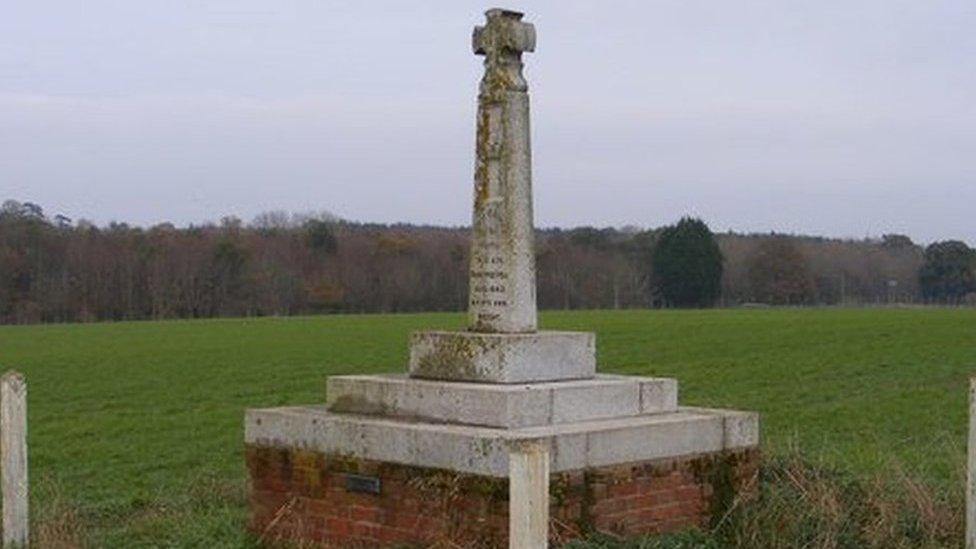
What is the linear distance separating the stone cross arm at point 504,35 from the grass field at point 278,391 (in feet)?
11.3

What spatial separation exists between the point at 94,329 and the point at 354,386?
5435 cm

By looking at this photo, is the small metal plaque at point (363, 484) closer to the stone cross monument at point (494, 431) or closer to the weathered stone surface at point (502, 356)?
the stone cross monument at point (494, 431)

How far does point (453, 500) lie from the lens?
7.61m

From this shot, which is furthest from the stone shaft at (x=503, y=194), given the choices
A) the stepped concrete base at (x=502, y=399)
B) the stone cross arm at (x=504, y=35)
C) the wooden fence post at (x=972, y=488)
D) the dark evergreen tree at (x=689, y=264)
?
the dark evergreen tree at (x=689, y=264)

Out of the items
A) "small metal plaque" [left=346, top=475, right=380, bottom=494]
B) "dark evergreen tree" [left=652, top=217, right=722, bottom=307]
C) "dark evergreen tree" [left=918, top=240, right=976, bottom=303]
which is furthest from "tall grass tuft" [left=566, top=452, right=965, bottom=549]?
"dark evergreen tree" [left=918, top=240, right=976, bottom=303]

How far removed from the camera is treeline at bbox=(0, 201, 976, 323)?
85250 mm

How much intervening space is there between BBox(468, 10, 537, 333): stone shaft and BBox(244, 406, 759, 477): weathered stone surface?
91cm

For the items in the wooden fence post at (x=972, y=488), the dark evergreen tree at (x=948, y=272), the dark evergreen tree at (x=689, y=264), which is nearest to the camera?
the wooden fence post at (x=972, y=488)

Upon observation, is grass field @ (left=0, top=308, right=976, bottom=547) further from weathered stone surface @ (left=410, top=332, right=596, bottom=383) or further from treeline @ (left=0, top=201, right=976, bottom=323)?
treeline @ (left=0, top=201, right=976, bottom=323)

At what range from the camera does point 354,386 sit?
347 inches

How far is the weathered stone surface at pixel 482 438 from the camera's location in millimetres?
7535

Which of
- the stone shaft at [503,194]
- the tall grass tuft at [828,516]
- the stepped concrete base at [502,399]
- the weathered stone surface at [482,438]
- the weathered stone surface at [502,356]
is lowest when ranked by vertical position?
the tall grass tuft at [828,516]

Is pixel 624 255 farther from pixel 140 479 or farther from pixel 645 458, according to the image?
pixel 645 458

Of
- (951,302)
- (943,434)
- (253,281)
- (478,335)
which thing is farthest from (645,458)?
(951,302)
